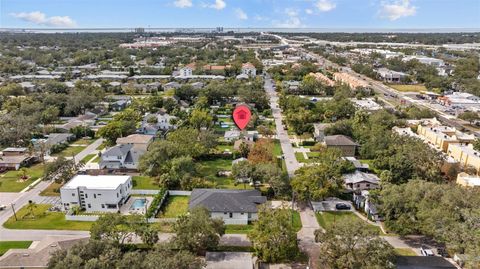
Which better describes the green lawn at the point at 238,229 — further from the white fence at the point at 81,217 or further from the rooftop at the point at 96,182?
the white fence at the point at 81,217

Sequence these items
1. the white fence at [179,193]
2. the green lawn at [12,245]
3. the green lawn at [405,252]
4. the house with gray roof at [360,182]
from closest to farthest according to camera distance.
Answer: the green lawn at [405,252], the green lawn at [12,245], the white fence at [179,193], the house with gray roof at [360,182]

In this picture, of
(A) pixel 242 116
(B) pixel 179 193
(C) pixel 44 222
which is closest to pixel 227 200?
(B) pixel 179 193

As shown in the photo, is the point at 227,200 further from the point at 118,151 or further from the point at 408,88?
the point at 408,88

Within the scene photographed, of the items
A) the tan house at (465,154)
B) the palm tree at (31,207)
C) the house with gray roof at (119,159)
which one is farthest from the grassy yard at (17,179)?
the tan house at (465,154)

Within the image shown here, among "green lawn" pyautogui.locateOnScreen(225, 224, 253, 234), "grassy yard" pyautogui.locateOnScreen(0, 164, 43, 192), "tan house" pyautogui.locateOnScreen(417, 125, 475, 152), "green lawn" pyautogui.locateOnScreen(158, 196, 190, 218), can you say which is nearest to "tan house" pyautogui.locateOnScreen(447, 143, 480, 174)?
"tan house" pyautogui.locateOnScreen(417, 125, 475, 152)

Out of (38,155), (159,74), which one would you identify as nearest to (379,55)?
(159,74)
